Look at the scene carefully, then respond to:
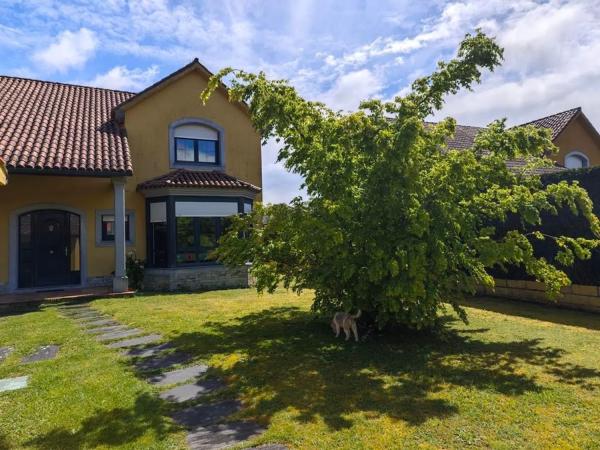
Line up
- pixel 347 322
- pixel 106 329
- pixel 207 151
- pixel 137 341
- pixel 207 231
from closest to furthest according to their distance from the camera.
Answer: pixel 347 322, pixel 137 341, pixel 106 329, pixel 207 231, pixel 207 151

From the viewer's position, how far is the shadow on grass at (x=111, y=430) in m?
3.83

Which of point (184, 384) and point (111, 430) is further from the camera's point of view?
point (184, 384)

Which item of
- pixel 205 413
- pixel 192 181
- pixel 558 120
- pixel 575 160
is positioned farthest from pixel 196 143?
Result: pixel 575 160

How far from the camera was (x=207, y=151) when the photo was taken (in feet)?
54.9

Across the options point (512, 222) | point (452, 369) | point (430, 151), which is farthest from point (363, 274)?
point (512, 222)

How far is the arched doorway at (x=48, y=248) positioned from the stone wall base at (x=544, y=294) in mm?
13169

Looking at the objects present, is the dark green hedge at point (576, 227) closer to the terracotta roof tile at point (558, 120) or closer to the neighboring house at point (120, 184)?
the neighboring house at point (120, 184)

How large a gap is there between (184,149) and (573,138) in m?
20.8

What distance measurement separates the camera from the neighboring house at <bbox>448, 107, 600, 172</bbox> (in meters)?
22.6

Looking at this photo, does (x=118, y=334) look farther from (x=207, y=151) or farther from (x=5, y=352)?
(x=207, y=151)

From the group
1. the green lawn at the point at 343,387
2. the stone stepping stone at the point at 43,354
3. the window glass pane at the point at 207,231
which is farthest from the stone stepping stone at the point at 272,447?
the window glass pane at the point at 207,231

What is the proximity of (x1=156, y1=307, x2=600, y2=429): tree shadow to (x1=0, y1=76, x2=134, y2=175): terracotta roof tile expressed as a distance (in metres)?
7.35

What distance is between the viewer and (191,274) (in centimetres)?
1477

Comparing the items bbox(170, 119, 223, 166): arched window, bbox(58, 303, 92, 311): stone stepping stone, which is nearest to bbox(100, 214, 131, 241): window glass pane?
bbox(170, 119, 223, 166): arched window
